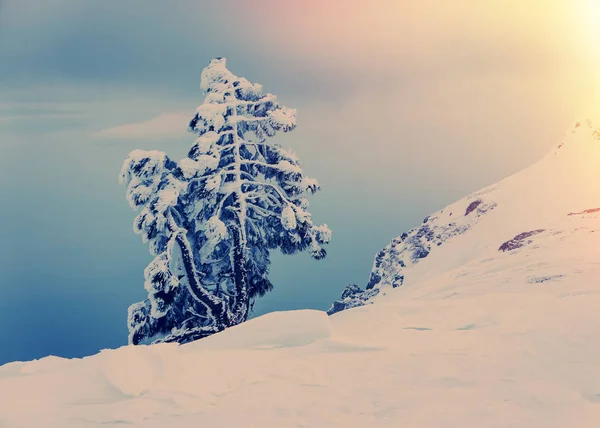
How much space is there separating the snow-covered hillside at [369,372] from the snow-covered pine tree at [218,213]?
6835 mm

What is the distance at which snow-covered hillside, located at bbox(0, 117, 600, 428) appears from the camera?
3908 millimetres

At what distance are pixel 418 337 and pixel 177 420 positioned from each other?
9.26ft

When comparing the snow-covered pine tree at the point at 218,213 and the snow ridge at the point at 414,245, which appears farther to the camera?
the snow ridge at the point at 414,245

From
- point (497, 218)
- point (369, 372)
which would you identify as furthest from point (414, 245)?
point (369, 372)

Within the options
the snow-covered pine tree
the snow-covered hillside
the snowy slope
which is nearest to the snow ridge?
the snowy slope

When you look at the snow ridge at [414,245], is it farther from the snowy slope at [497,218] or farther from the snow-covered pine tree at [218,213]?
the snow-covered pine tree at [218,213]

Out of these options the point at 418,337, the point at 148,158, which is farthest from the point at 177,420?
the point at 148,158

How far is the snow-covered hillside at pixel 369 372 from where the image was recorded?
12.8ft

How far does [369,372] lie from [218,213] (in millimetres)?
9807

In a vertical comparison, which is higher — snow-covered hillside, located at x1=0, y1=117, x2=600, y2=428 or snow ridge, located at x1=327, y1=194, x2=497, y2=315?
snow ridge, located at x1=327, y1=194, x2=497, y2=315

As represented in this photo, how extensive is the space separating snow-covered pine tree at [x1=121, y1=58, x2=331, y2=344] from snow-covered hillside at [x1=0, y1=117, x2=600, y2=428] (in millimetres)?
6835

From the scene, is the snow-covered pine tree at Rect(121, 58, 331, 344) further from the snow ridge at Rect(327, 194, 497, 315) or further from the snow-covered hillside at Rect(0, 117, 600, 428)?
the snow-covered hillside at Rect(0, 117, 600, 428)

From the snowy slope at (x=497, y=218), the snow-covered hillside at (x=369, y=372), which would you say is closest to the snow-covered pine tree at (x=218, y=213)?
the snowy slope at (x=497, y=218)

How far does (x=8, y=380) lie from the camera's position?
5.13 metres
